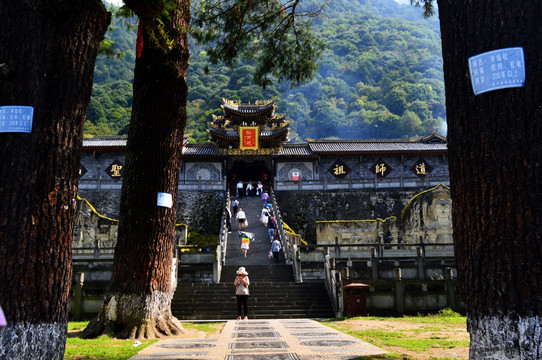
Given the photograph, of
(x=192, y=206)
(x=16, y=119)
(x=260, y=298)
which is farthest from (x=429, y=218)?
(x=16, y=119)

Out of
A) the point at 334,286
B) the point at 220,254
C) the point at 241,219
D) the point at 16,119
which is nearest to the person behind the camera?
the point at 16,119

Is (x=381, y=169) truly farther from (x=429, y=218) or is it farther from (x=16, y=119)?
(x=16, y=119)

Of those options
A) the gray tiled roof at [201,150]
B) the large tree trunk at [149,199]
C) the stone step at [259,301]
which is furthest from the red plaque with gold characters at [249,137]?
the large tree trunk at [149,199]

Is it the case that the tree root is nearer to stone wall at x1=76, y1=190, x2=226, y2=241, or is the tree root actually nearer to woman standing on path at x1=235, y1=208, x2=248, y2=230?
woman standing on path at x1=235, y1=208, x2=248, y2=230

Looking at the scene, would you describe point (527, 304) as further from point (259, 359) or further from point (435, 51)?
point (435, 51)

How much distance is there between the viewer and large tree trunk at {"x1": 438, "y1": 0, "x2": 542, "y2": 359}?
2.89 m

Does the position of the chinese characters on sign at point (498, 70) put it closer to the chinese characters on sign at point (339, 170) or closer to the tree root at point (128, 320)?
the tree root at point (128, 320)

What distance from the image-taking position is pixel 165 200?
7.00 meters

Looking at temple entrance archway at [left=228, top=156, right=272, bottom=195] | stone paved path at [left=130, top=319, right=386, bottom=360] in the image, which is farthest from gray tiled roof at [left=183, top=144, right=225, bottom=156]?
stone paved path at [left=130, top=319, right=386, bottom=360]

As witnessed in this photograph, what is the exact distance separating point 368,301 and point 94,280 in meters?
7.58

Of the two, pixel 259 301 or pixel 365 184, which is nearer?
pixel 259 301

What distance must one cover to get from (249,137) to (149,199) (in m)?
24.3

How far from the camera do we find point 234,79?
68062mm

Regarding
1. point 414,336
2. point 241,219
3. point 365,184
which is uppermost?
point 365,184
